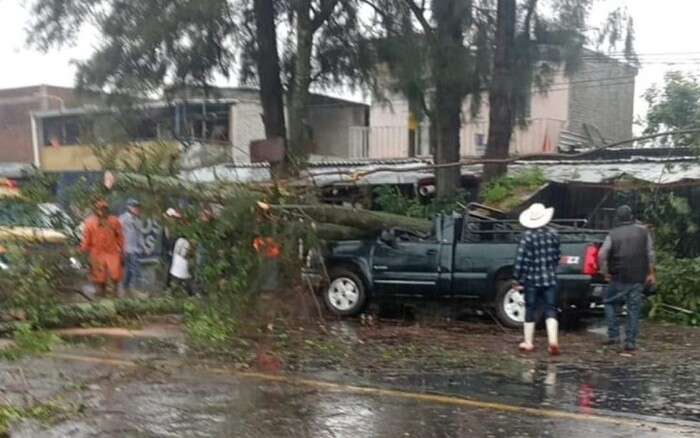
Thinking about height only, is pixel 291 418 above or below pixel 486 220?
below

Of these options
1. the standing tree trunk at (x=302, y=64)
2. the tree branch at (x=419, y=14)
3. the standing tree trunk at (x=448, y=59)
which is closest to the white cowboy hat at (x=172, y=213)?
the standing tree trunk at (x=302, y=64)

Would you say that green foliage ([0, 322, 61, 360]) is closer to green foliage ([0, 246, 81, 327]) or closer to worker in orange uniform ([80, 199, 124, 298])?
green foliage ([0, 246, 81, 327])

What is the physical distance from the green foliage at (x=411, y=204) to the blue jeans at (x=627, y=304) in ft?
18.3

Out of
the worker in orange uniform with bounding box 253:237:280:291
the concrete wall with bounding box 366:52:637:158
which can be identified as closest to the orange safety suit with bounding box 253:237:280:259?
the worker in orange uniform with bounding box 253:237:280:291

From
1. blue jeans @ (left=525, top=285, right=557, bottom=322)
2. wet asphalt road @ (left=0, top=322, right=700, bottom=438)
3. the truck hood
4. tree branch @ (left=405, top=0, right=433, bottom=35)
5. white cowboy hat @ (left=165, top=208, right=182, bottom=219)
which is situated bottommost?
wet asphalt road @ (left=0, top=322, right=700, bottom=438)

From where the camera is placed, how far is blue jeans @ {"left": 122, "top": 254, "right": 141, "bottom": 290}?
1038 cm

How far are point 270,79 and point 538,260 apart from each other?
28.2ft

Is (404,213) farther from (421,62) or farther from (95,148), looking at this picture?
(95,148)

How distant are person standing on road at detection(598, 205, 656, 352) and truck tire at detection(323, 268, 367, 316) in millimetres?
3972

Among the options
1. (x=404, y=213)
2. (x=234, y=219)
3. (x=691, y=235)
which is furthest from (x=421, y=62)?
(x=234, y=219)

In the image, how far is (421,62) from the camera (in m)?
15.7

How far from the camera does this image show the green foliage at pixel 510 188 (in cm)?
1653

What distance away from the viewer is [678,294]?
13.1 meters

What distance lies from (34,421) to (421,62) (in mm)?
10798
